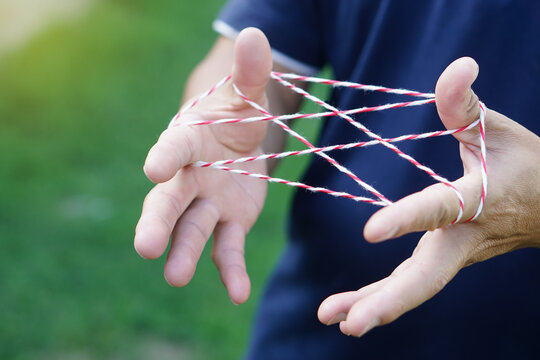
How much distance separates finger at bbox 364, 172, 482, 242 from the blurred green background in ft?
5.23

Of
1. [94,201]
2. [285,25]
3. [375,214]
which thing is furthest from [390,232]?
[94,201]

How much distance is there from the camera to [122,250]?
96.4 inches

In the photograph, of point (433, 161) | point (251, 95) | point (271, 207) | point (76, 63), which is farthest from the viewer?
point (76, 63)

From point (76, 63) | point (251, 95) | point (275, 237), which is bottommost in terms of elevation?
point (251, 95)

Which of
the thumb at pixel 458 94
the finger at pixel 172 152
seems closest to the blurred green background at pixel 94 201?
the finger at pixel 172 152

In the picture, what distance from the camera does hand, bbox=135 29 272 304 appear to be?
87cm

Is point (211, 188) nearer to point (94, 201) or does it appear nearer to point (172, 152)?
point (172, 152)

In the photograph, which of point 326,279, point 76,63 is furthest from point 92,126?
point 326,279

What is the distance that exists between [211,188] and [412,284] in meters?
0.43

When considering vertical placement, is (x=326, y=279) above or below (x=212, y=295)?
below

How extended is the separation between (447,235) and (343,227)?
428 mm

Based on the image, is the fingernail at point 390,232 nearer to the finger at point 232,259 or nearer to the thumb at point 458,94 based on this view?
the thumb at point 458,94

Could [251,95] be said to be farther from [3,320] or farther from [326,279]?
[3,320]

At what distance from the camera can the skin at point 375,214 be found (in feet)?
2.42
